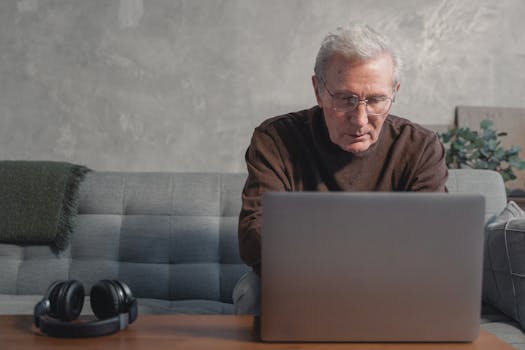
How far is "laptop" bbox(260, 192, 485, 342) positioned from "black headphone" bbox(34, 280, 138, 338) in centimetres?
29

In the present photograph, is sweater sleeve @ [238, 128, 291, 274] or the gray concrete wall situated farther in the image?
the gray concrete wall

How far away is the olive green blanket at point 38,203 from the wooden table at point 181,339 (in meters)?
0.90

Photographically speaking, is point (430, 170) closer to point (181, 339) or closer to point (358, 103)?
point (358, 103)

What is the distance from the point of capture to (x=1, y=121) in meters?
2.87

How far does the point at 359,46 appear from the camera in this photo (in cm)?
136

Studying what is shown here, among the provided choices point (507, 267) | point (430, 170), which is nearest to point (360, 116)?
point (430, 170)

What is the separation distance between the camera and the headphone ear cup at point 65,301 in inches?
40.2

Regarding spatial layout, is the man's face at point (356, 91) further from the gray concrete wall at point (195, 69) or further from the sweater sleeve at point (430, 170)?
the gray concrete wall at point (195, 69)

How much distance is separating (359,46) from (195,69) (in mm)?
1652

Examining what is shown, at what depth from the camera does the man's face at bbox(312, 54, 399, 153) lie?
4.42ft

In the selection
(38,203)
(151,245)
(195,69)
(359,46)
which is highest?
(195,69)

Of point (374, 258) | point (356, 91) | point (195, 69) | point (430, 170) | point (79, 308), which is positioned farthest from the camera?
point (195, 69)

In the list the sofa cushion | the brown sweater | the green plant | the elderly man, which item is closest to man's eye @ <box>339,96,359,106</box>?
the elderly man

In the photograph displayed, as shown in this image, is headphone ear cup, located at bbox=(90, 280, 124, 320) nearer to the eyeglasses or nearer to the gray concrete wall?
the eyeglasses
